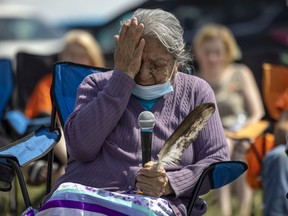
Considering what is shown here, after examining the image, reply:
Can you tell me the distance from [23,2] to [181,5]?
14.5 metres

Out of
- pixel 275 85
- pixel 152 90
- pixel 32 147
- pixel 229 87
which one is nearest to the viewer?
pixel 152 90

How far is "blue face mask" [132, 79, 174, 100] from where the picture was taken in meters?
4.73

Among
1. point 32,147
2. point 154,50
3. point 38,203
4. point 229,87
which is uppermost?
point 154,50

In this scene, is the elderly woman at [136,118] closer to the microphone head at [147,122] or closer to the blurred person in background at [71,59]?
the microphone head at [147,122]

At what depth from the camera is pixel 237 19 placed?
637 inches

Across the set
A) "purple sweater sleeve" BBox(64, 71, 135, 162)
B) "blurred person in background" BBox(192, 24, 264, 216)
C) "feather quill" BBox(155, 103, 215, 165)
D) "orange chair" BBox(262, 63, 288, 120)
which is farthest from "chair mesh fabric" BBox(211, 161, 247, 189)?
"blurred person in background" BBox(192, 24, 264, 216)

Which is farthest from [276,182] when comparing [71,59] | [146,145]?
[71,59]

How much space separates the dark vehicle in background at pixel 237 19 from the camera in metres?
15.1

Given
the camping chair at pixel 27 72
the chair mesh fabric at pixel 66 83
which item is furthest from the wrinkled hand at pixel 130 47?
the camping chair at pixel 27 72

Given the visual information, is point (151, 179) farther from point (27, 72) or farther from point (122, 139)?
point (27, 72)

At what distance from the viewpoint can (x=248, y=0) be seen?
1667 cm

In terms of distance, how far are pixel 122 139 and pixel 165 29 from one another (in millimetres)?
509

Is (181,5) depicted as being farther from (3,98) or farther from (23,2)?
(23,2)

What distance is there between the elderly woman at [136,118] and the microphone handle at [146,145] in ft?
0.45
